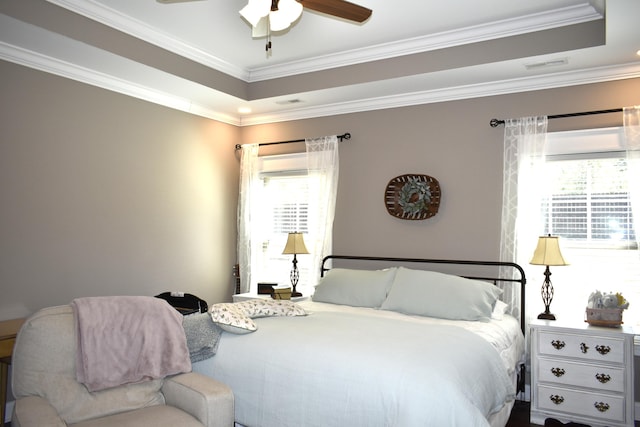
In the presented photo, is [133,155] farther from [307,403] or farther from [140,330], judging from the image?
[307,403]

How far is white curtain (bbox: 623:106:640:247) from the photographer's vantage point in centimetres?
352

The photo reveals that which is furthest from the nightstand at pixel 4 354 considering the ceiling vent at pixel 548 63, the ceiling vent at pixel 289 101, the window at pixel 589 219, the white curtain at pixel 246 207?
the ceiling vent at pixel 548 63

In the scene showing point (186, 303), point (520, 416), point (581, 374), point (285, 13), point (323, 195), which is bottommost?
point (520, 416)

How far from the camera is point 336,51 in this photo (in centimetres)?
424

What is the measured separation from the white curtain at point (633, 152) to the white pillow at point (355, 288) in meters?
1.85

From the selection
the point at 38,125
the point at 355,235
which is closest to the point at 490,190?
the point at 355,235

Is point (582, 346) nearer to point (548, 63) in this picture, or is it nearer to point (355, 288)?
point (355, 288)

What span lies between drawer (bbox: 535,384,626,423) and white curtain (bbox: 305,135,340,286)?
89.0 inches

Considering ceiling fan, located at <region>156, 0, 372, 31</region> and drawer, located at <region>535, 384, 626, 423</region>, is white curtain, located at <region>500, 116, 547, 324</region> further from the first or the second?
ceiling fan, located at <region>156, 0, 372, 31</region>

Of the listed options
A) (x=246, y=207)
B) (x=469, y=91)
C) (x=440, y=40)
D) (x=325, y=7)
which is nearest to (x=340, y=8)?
(x=325, y=7)

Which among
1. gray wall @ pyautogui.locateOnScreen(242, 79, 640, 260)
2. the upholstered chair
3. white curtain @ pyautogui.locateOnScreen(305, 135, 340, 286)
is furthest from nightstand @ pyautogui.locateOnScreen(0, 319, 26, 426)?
gray wall @ pyautogui.locateOnScreen(242, 79, 640, 260)

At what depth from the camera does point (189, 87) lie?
4371 mm

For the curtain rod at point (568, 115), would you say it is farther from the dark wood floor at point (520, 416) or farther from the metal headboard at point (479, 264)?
the dark wood floor at point (520, 416)

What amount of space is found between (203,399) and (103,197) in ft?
8.07
